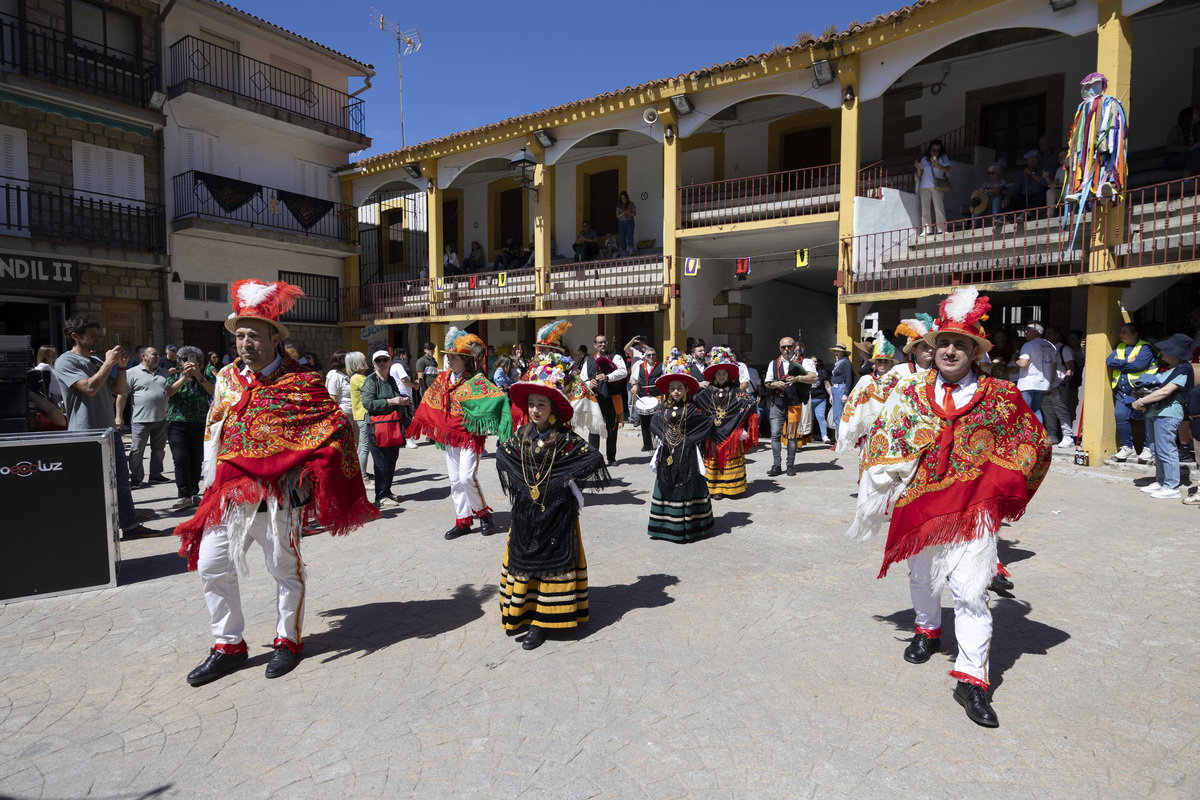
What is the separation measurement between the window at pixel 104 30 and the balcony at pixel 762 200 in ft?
45.8

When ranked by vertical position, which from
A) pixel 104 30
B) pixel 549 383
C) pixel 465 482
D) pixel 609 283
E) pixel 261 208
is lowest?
pixel 465 482

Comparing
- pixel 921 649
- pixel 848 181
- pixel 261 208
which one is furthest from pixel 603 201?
pixel 921 649

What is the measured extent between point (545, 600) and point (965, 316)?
2.73 metres

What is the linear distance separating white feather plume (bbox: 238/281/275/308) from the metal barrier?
12.1 m

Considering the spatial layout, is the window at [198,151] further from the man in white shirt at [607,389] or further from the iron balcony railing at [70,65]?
the man in white shirt at [607,389]

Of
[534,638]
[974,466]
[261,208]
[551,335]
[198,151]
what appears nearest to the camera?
[974,466]

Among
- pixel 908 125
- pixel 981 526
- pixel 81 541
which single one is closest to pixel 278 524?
pixel 81 541

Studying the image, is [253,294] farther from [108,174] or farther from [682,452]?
[108,174]

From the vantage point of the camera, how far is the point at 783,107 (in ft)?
55.1

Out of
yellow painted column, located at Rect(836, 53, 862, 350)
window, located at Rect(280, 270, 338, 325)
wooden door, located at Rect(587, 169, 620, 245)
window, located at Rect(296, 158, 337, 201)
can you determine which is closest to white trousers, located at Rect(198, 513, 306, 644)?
yellow painted column, located at Rect(836, 53, 862, 350)

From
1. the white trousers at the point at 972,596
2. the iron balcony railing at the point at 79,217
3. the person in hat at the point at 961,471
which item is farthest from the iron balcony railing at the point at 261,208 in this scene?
the white trousers at the point at 972,596

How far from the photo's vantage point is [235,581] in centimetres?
395

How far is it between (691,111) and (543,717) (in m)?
14.1

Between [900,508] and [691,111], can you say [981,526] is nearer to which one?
[900,508]
